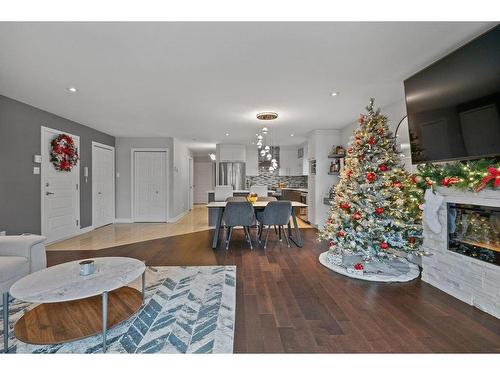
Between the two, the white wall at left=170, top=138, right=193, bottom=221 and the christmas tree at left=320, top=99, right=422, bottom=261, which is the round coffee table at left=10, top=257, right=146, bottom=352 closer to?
the christmas tree at left=320, top=99, right=422, bottom=261

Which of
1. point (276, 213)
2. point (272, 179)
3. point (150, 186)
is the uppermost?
point (272, 179)

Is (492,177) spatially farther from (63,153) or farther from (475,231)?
(63,153)

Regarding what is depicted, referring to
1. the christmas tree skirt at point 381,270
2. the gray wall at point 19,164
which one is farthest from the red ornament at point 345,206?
the gray wall at point 19,164

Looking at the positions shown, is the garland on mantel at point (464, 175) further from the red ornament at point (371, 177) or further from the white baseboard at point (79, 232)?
the white baseboard at point (79, 232)

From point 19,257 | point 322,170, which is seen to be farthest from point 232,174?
point 19,257

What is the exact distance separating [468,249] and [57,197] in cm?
601

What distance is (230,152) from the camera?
25.5 ft

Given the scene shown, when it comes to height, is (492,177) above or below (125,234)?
above

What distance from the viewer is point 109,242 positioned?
446 centimetres

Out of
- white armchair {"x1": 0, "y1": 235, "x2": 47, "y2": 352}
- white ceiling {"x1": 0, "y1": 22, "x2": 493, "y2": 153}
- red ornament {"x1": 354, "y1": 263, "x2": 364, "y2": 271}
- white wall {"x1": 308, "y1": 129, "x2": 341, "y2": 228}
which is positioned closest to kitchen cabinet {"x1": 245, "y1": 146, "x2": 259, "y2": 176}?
white wall {"x1": 308, "y1": 129, "x2": 341, "y2": 228}

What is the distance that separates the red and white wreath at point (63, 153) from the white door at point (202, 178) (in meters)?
6.60

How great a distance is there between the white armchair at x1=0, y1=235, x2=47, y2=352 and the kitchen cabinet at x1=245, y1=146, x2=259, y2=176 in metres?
6.47
